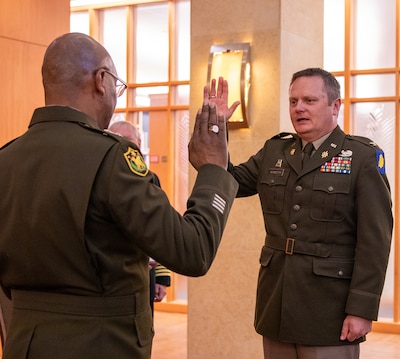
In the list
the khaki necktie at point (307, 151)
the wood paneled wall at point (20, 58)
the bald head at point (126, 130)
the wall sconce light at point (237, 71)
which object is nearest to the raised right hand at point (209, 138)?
the khaki necktie at point (307, 151)

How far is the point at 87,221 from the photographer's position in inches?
61.0

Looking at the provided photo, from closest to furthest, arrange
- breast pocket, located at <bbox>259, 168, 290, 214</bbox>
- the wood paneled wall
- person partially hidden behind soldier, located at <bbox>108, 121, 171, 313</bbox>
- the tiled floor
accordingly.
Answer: breast pocket, located at <bbox>259, 168, 290, 214</bbox>
person partially hidden behind soldier, located at <bbox>108, 121, 171, 313</bbox>
the wood paneled wall
the tiled floor

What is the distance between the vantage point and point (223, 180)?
1666mm

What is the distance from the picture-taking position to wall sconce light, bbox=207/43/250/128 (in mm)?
4969

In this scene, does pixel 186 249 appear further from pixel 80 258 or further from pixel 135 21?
pixel 135 21

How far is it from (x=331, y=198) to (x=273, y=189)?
10.5 inches

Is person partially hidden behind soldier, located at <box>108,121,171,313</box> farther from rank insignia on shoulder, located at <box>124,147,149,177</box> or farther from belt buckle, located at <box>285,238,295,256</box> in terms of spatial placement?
rank insignia on shoulder, located at <box>124,147,149,177</box>

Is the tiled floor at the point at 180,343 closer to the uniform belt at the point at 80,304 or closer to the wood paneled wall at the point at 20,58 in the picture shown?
the wood paneled wall at the point at 20,58

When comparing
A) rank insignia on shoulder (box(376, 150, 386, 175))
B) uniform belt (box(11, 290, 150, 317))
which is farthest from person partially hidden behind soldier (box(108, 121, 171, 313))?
uniform belt (box(11, 290, 150, 317))

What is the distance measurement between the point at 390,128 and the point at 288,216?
4949 mm

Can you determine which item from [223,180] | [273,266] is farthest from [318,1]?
[223,180]

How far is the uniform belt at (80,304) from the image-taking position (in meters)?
1.57

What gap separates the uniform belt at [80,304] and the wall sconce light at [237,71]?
3.44 metres

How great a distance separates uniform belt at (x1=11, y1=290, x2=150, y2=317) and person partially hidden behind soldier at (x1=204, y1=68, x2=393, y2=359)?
1.16 meters
